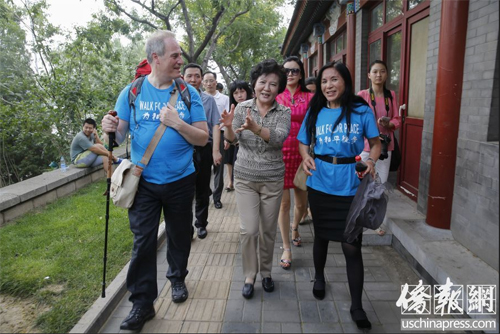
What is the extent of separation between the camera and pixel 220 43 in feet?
72.1

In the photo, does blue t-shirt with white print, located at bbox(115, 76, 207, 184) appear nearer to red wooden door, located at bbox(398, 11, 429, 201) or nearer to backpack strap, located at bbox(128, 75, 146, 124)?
backpack strap, located at bbox(128, 75, 146, 124)

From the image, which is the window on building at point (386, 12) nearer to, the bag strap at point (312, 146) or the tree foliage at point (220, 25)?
the bag strap at point (312, 146)

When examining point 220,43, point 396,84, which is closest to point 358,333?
point 396,84

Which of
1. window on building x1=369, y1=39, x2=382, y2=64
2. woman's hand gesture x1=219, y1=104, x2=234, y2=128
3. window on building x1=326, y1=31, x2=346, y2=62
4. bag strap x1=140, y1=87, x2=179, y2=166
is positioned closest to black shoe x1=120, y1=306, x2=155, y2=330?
bag strap x1=140, y1=87, x2=179, y2=166

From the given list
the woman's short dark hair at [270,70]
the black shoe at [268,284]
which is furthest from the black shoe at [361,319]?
the woman's short dark hair at [270,70]

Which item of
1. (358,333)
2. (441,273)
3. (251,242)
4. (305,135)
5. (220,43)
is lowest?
(358,333)

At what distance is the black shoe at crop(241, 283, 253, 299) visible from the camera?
3.00 meters

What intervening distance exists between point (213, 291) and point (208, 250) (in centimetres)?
91

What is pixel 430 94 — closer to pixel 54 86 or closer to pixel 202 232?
pixel 202 232

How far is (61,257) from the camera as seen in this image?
3.73 meters

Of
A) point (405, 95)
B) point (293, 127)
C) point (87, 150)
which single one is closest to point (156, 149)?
point (293, 127)

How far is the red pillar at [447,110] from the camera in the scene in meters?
3.24

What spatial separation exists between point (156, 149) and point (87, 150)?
18.0 feet

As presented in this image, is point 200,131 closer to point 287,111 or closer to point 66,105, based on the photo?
point 287,111
